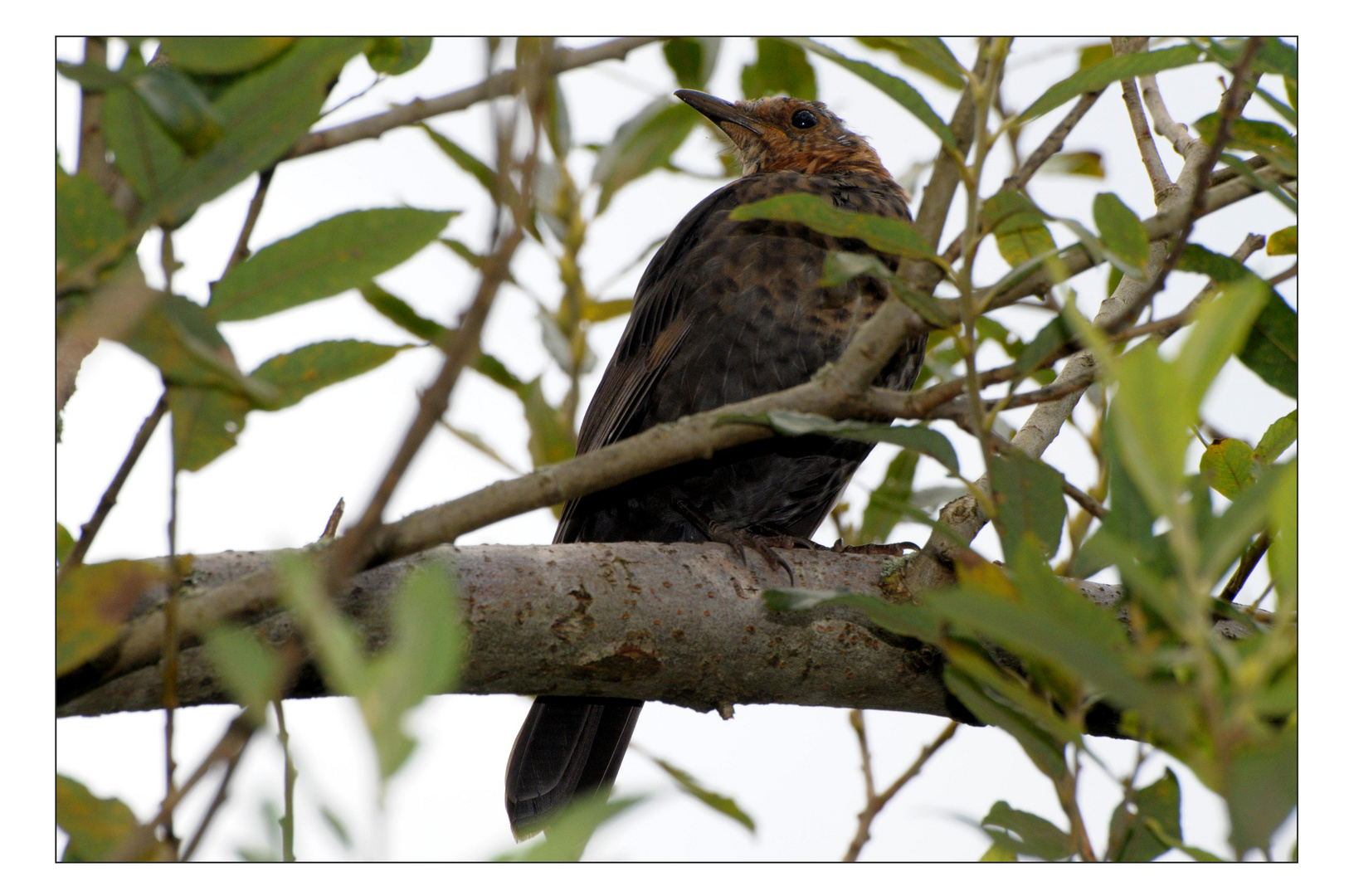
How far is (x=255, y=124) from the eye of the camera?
2.84ft

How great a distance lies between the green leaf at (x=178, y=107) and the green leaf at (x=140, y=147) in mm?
27

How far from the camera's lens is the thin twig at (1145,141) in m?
1.67


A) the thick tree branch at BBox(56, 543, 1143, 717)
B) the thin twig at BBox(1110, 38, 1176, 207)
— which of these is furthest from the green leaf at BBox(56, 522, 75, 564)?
the thin twig at BBox(1110, 38, 1176, 207)

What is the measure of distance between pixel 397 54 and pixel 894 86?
2.13 ft

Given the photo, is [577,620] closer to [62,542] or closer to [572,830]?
[62,542]

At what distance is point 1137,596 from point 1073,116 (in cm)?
A: 84

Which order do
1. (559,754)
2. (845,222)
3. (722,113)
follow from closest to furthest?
1. (845,222)
2. (559,754)
3. (722,113)

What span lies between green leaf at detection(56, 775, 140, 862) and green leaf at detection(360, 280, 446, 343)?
41.5 inches

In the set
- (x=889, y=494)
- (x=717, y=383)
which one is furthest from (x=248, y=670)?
(x=717, y=383)

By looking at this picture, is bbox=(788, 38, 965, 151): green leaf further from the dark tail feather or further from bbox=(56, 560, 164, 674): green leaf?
the dark tail feather

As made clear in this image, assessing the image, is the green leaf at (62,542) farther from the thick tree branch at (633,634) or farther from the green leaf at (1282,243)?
the green leaf at (1282,243)

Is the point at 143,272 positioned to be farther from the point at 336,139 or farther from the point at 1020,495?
the point at 1020,495

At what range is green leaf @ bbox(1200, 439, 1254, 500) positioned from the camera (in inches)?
58.6

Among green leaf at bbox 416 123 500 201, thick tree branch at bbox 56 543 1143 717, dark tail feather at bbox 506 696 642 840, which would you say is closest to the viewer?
thick tree branch at bbox 56 543 1143 717
